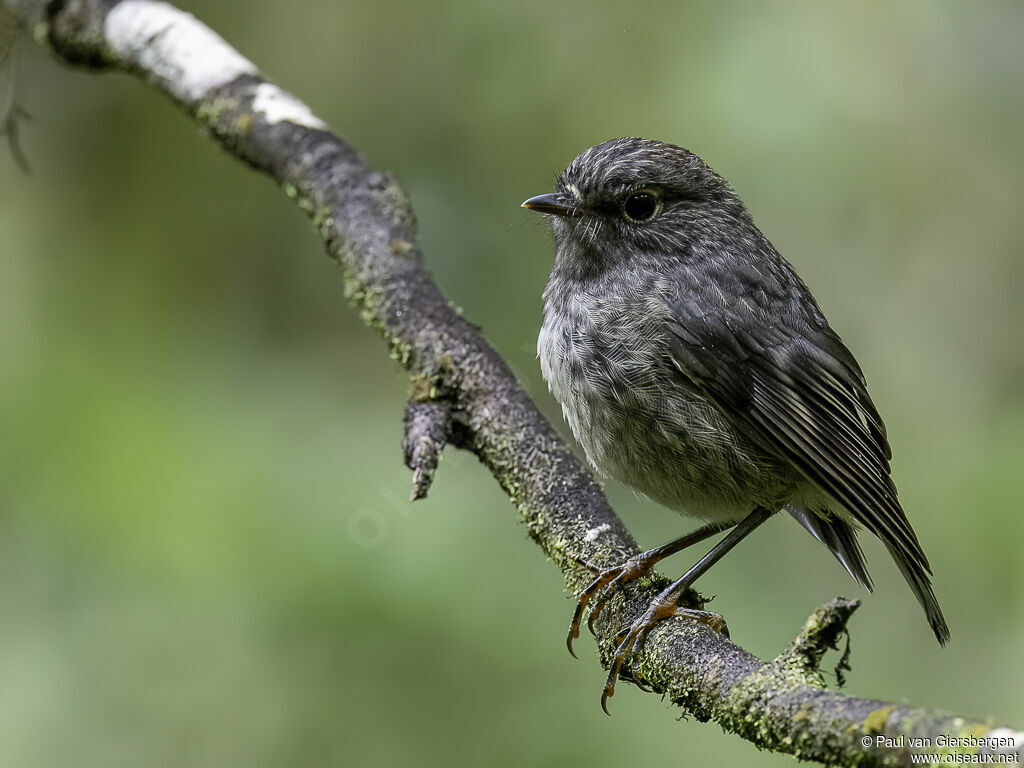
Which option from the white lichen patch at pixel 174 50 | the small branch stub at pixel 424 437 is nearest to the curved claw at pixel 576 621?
the small branch stub at pixel 424 437

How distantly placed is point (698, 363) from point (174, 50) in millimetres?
2708

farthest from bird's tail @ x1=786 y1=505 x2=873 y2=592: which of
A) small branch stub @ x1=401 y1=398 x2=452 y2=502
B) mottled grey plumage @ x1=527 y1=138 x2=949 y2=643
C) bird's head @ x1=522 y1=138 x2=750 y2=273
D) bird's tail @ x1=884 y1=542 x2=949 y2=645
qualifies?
small branch stub @ x1=401 y1=398 x2=452 y2=502

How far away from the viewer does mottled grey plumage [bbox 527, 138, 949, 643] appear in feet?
10.0

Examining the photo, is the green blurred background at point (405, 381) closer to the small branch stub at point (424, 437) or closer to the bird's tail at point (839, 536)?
the bird's tail at point (839, 536)

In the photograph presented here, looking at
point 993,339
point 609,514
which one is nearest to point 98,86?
point 609,514

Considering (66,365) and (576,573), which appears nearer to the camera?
(576,573)

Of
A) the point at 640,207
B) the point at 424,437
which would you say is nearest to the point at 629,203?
the point at 640,207

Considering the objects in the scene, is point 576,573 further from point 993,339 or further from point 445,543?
point 993,339

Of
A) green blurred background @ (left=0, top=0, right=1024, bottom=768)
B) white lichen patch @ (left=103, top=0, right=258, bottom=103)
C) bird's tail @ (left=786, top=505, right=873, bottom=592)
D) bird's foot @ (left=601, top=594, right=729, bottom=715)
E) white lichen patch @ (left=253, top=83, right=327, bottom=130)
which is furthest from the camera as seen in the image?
green blurred background @ (left=0, top=0, right=1024, bottom=768)

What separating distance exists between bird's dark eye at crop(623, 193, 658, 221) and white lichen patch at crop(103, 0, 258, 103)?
1874 millimetres

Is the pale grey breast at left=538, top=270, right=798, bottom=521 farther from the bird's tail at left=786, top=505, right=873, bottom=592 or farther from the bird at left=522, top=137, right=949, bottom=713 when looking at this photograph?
the bird's tail at left=786, top=505, right=873, bottom=592

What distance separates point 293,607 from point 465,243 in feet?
6.76

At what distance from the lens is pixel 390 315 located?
3641mm

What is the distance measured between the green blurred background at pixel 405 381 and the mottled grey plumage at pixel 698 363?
5.13 feet
